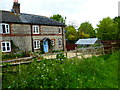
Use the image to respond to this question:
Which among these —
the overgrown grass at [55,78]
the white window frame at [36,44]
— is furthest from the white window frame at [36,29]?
the overgrown grass at [55,78]

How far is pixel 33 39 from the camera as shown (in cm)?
2258

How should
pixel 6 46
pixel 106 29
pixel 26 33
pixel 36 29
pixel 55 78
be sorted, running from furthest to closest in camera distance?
pixel 106 29 → pixel 36 29 → pixel 26 33 → pixel 6 46 → pixel 55 78

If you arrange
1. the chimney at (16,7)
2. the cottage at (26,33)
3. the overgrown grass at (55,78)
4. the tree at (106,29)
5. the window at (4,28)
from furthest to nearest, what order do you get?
the tree at (106,29) < the chimney at (16,7) < the cottage at (26,33) < the window at (4,28) < the overgrown grass at (55,78)

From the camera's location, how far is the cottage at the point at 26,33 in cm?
1975

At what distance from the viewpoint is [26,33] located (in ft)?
71.8

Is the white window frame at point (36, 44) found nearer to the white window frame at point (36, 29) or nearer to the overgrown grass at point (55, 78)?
the white window frame at point (36, 29)

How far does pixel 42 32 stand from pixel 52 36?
7.81ft

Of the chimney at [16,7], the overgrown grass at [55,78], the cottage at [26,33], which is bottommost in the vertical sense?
the overgrown grass at [55,78]

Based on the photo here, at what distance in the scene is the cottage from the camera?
1975 centimetres

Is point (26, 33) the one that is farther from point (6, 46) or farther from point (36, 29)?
point (6, 46)

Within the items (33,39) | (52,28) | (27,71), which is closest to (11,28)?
(33,39)

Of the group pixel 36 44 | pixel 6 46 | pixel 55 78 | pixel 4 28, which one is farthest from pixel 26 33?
pixel 55 78

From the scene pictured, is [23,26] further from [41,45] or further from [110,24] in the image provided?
[110,24]

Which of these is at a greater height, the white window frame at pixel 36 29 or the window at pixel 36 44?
the white window frame at pixel 36 29
